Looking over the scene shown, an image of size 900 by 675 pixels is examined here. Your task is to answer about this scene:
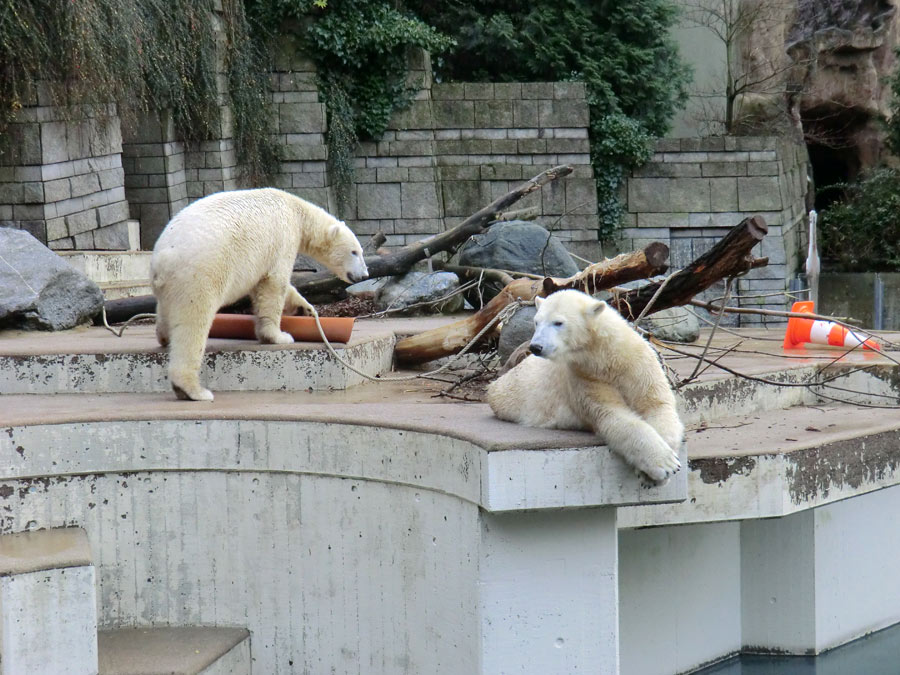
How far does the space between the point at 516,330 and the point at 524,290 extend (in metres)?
0.33

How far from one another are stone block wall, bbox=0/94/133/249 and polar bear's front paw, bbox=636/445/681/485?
20.3 ft

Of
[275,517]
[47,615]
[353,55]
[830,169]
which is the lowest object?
[47,615]

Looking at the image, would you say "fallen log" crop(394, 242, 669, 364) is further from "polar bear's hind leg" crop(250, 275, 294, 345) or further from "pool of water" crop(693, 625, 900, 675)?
"pool of water" crop(693, 625, 900, 675)

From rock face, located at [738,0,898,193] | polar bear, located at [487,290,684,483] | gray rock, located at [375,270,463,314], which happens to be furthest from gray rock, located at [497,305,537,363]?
rock face, located at [738,0,898,193]

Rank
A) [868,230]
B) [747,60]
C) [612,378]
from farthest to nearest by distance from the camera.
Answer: [747,60], [868,230], [612,378]

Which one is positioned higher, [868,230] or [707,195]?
[707,195]

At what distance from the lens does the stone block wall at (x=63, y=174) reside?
26.6 feet

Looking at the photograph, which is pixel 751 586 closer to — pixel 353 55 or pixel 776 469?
pixel 776 469

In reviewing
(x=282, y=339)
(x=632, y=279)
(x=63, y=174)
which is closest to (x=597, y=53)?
(x=63, y=174)

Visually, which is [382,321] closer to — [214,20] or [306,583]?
[306,583]

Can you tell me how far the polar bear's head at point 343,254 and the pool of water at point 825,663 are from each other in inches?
96.2

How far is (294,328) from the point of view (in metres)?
5.16

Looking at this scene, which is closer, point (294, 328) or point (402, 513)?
point (402, 513)

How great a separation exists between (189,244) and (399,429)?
3.93ft
